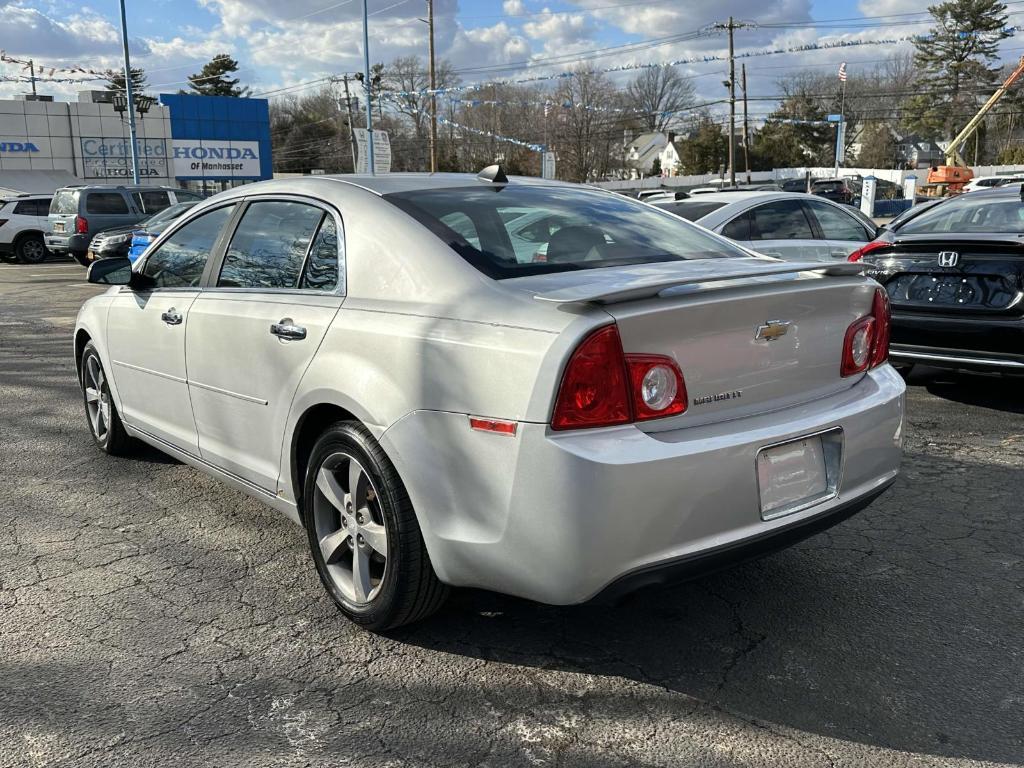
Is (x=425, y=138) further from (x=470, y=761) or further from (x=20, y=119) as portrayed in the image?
(x=470, y=761)

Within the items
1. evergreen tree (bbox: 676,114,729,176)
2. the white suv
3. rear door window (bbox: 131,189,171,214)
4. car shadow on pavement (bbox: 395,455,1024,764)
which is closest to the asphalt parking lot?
car shadow on pavement (bbox: 395,455,1024,764)

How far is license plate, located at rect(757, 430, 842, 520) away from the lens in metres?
2.76

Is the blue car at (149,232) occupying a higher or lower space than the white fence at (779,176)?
lower

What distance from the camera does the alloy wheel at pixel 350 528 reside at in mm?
3078

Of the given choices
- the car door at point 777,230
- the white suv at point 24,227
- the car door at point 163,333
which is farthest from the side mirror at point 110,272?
the white suv at point 24,227

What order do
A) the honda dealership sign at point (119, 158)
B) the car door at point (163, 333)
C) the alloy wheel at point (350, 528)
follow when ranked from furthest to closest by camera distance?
1. the honda dealership sign at point (119, 158)
2. the car door at point (163, 333)
3. the alloy wheel at point (350, 528)

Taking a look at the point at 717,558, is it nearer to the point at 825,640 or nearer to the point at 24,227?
the point at 825,640

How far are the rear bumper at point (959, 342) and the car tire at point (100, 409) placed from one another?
16.2 feet

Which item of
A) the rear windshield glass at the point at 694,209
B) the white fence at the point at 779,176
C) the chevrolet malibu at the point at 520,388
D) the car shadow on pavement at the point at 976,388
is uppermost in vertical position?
the white fence at the point at 779,176

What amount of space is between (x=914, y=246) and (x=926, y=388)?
1.40 m

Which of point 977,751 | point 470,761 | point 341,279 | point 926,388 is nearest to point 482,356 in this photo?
point 341,279

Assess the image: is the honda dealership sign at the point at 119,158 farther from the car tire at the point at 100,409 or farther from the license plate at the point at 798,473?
the license plate at the point at 798,473

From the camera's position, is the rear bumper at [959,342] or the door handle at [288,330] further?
the rear bumper at [959,342]

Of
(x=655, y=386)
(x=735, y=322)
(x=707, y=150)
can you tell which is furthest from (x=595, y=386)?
(x=707, y=150)
